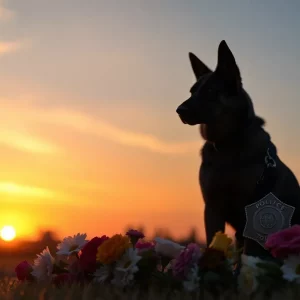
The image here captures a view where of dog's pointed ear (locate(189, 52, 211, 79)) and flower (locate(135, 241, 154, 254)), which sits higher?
dog's pointed ear (locate(189, 52, 211, 79))

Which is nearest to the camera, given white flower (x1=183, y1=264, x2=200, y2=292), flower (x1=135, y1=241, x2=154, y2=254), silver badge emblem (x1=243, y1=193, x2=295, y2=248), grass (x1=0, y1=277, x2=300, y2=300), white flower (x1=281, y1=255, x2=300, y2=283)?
grass (x1=0, y1=277, x2=300, y2=300)

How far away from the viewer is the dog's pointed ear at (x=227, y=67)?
6.03m

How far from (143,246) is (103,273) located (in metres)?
0.47

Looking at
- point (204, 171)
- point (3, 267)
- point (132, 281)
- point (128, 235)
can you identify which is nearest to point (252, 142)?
point (204, 171)

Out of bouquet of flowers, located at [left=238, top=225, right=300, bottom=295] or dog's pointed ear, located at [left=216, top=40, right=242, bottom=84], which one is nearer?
bouquet of flowers, located at [left=238, top=225, right=300, bottom=295]

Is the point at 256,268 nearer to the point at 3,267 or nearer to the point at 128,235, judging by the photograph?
the point at 128,235

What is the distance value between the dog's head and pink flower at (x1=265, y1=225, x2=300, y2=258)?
1.95 m

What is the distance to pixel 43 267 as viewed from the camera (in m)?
5.11

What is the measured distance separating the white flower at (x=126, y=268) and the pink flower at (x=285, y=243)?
42.7 inches

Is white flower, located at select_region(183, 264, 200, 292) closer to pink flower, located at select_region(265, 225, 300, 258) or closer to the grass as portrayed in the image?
the grass

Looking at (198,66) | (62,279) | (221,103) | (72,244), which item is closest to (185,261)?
(62,279)

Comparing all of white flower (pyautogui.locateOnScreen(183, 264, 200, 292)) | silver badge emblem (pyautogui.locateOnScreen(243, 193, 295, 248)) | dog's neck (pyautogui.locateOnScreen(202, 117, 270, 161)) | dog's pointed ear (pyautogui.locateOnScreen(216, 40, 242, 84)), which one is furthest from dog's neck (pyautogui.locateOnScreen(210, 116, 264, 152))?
white flower (pyautogui.locateOnScreen(183, 264, 200, 292))

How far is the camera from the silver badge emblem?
569 cm

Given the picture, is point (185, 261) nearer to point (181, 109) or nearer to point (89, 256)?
point (89, 256)
